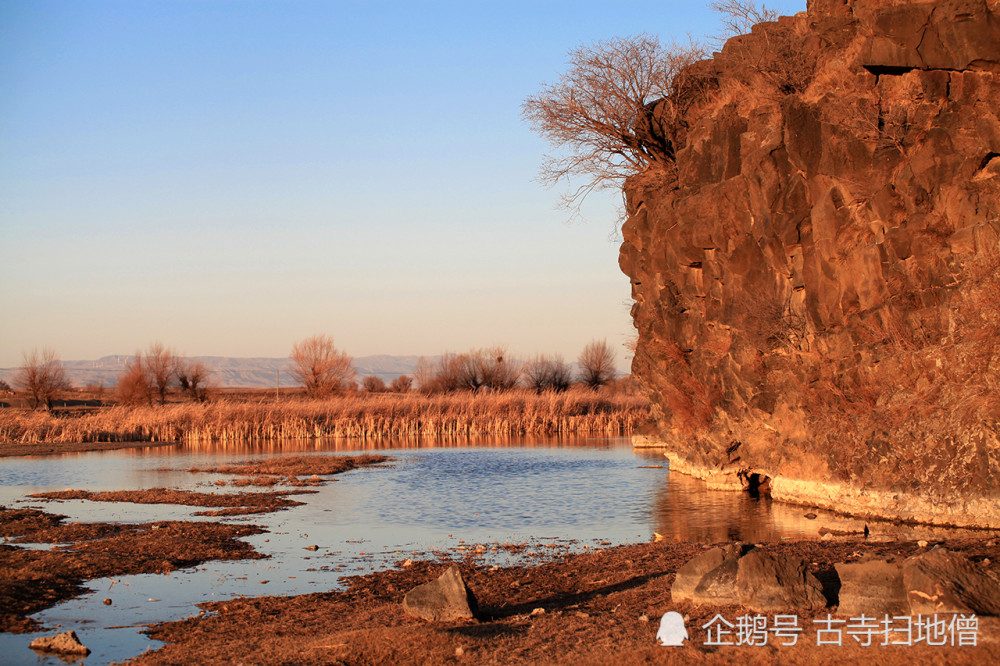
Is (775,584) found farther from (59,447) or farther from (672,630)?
(59,447)

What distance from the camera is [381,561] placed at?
14.9 metres

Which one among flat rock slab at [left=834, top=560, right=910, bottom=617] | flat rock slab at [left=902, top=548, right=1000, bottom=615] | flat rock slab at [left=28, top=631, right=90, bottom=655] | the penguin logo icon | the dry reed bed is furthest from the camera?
the dry reed bed

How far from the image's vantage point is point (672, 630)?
8070 mm

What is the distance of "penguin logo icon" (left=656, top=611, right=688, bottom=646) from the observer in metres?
7.86

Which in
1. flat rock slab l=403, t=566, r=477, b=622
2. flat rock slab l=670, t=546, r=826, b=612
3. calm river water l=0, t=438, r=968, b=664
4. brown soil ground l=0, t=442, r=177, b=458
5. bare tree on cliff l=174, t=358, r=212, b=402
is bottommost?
calm river water l=0, t=438, r=968, b=664

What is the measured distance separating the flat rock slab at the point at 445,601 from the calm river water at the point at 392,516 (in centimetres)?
315

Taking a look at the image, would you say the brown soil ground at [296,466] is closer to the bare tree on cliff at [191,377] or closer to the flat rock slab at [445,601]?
the flat rock slab at [445,601]

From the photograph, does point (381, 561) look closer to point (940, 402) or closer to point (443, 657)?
point (443, 657)

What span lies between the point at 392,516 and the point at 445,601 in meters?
11.4

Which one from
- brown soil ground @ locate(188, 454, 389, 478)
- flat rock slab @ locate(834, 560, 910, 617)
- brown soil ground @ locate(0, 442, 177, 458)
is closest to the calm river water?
brown soil ground @ locate(188, 454, 389, 478)

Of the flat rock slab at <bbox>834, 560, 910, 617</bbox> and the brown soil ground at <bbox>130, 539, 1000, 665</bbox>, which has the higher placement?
the flat rock slab at <bbox>834, 560, 910, 617</bbox>

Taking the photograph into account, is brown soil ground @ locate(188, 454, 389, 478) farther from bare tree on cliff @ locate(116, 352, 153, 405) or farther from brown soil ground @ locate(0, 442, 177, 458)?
bare tree on cliff @ locate(116, 352, 153, 405)

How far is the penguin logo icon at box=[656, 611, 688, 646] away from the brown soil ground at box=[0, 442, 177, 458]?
37.8 m

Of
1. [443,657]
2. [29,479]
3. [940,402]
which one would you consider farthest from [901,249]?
[29,479]
